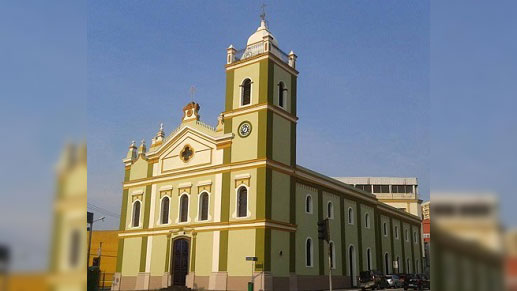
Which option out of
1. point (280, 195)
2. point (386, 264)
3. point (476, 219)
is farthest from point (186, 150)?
point (476, 219)

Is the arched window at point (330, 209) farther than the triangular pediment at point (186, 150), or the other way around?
the arched window at point (330, 209)

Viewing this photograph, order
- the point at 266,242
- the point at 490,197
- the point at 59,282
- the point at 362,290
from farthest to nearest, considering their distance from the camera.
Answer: the point at 362,290 < the point at 266,242 < the point at 59,282 < the point at 490,197

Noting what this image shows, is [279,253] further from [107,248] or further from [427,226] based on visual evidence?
[107,248]

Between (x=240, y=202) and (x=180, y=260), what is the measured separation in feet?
18.8

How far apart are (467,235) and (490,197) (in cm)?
21

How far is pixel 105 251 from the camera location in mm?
43062

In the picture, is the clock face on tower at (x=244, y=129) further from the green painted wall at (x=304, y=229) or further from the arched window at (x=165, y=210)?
the arched window at (x=165, y=210)

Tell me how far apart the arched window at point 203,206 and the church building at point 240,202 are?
0.06 meters

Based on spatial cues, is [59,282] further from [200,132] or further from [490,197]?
[200,132]

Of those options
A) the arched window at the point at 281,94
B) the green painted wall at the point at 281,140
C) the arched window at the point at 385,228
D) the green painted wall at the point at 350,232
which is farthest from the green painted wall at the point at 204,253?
the arched window at the point at 385,228

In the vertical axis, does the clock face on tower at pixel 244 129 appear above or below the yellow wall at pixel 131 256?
above

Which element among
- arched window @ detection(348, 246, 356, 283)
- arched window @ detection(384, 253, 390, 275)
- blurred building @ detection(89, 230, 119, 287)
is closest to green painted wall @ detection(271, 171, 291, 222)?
arched window @ detection(348, 246, 356, 283)

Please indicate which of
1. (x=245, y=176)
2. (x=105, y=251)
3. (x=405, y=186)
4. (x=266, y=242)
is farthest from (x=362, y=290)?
(x=405, y=186)

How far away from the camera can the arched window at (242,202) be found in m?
27.5
